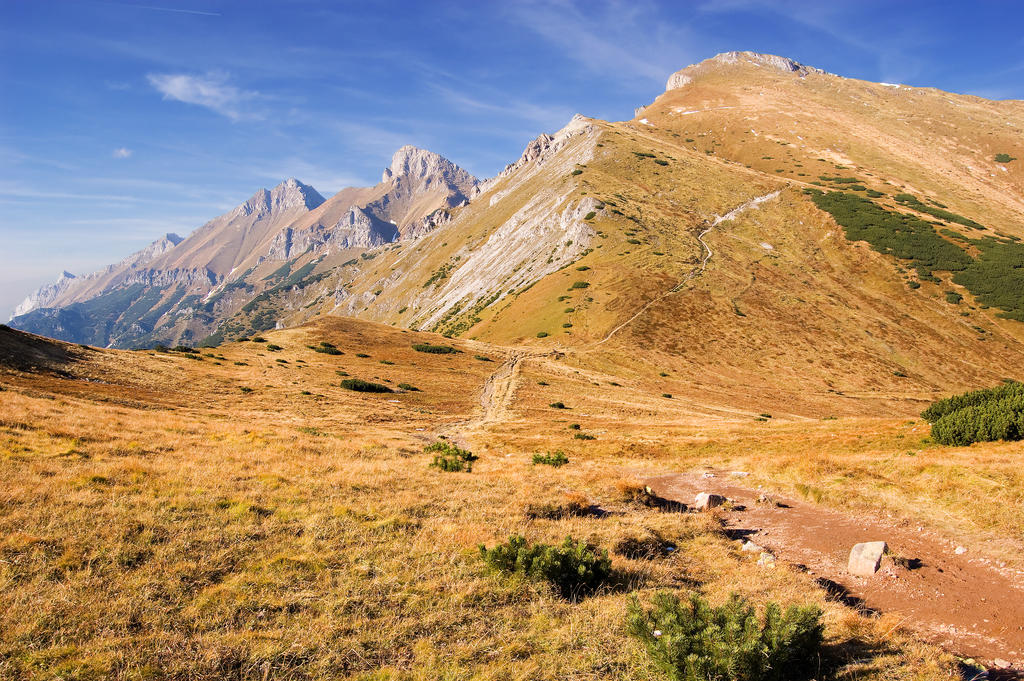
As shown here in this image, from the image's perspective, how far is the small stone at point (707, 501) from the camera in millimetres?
15797

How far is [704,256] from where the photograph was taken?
9538 cm

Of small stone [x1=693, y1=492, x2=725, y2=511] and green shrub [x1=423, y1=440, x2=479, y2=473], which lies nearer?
small stone [x1=693, y1=492, x2=725, y2=511]

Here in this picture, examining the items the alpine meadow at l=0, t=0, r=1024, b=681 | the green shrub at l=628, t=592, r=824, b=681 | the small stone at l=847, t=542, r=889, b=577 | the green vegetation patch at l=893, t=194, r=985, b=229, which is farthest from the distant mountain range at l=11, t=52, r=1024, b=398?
the green shrub at l=628, t=592, r=824, b=681

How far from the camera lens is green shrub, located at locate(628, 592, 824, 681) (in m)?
6.39

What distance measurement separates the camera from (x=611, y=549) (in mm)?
11258

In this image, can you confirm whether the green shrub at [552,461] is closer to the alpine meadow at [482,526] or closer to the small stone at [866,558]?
the alpine meadow at [482,526]

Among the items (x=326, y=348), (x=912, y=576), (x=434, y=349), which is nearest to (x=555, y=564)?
(x=912, y=576)

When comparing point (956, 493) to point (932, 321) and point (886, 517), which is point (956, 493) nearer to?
point (886, 517)

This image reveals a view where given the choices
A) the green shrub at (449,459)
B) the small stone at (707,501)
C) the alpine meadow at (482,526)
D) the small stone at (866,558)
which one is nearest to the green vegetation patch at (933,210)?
the alpine meadow at (482,526)

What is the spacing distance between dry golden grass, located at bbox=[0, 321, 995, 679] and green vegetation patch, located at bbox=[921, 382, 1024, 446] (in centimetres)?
286

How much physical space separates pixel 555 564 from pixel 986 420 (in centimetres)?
2021

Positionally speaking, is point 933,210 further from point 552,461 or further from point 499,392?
point 552,461

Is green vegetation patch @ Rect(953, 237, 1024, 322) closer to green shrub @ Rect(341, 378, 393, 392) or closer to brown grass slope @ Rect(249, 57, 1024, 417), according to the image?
brown grass slope @ Rect(249, 57, 1024, 417)

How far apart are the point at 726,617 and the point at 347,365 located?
51032 millimetres
